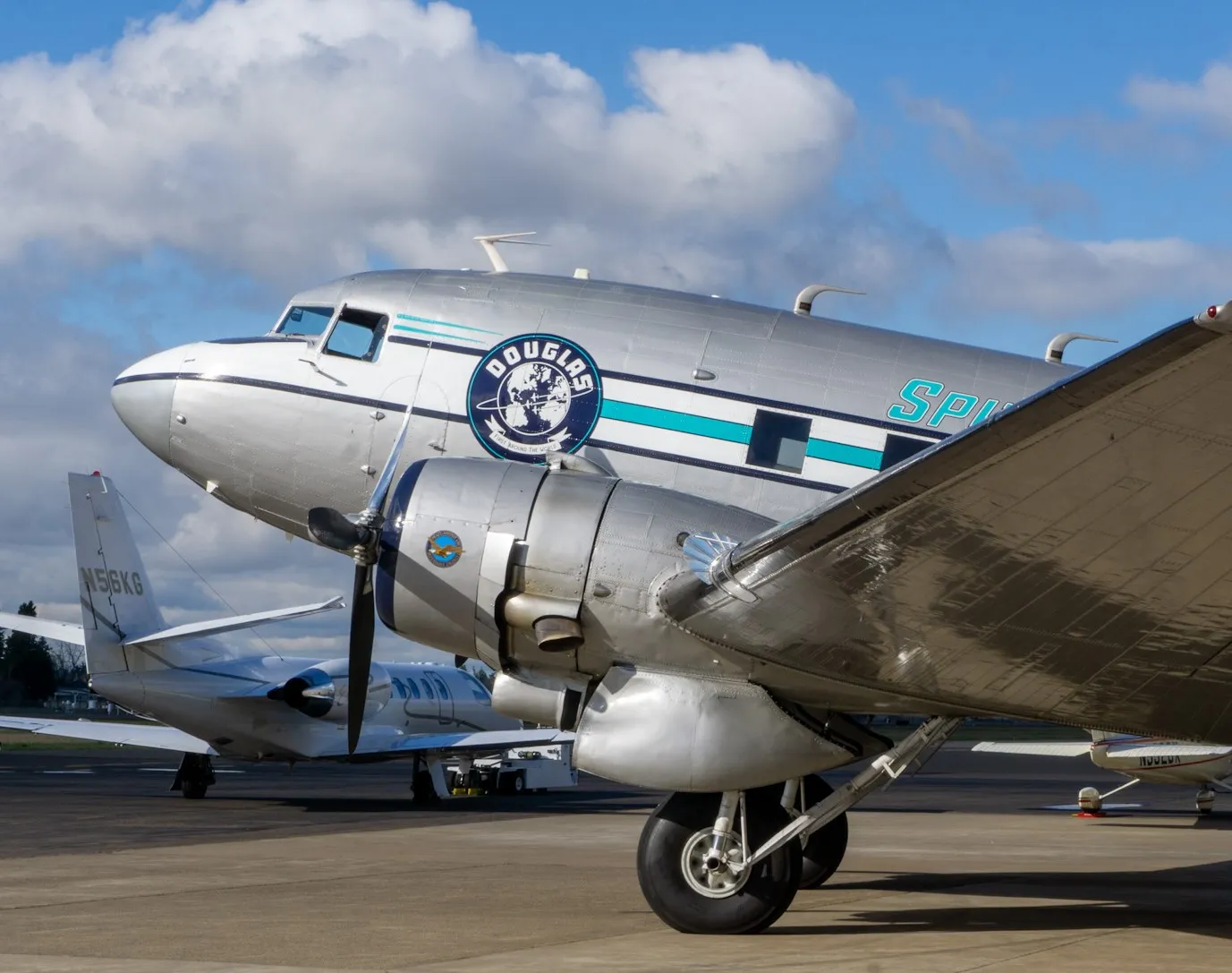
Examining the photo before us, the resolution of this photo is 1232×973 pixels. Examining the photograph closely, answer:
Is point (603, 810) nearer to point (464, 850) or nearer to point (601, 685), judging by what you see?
point (464, 850)

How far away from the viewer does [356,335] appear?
11508 mm

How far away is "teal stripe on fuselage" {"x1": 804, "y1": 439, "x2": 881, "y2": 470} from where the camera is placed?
10.2 metres

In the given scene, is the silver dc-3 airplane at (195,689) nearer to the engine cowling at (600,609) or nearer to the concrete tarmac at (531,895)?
the concrete tarmac at (531,895)

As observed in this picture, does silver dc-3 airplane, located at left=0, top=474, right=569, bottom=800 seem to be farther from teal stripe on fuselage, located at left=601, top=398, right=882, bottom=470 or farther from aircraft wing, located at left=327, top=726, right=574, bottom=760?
teal stripe on fuselage, located at left=601, top=398, right=882, bottom=470

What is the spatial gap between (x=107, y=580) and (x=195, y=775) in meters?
4.44

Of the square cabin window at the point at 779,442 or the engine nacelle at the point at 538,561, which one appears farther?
the square cabin window at the point at 779,442

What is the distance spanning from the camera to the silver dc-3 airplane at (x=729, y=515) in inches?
280

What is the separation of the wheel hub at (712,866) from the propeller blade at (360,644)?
2.45 meters

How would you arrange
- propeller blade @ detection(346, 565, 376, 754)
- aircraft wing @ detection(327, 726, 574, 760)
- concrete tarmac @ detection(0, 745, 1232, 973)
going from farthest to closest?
aircraft wing @ detection(327, 726, 574, 760) → propeller blade @ detection(346, 565, 376, 754) → concrete tarmac @ detection(0, 745, 1232, 973)

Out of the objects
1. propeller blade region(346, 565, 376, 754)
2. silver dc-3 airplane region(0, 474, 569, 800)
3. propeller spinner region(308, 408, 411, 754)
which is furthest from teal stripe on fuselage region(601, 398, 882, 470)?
silver dc-3 airplane region(0, 474, 569, 800)

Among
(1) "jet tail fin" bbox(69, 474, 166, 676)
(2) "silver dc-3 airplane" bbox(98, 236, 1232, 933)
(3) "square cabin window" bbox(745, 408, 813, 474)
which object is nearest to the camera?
(2) "silver dc-3 airplane" bbox(98, 236, 1232, 933)

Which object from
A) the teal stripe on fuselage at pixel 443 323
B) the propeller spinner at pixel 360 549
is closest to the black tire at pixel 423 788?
the propeller spinner at pixel 360 549

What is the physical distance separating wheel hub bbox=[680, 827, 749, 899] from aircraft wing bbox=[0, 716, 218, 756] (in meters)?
22.0

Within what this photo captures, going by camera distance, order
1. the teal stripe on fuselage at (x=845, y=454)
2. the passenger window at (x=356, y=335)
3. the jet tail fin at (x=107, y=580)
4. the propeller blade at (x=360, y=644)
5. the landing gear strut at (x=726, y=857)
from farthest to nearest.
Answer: the jet tail fin at (x=107, y=580)
the passenger window at (x=356, y=335)
the teal stripe on fuselage at (x=845, y=454)
the propeller blade at (x=360, y=644)
the landing gear strut at (x=726, y=857)
